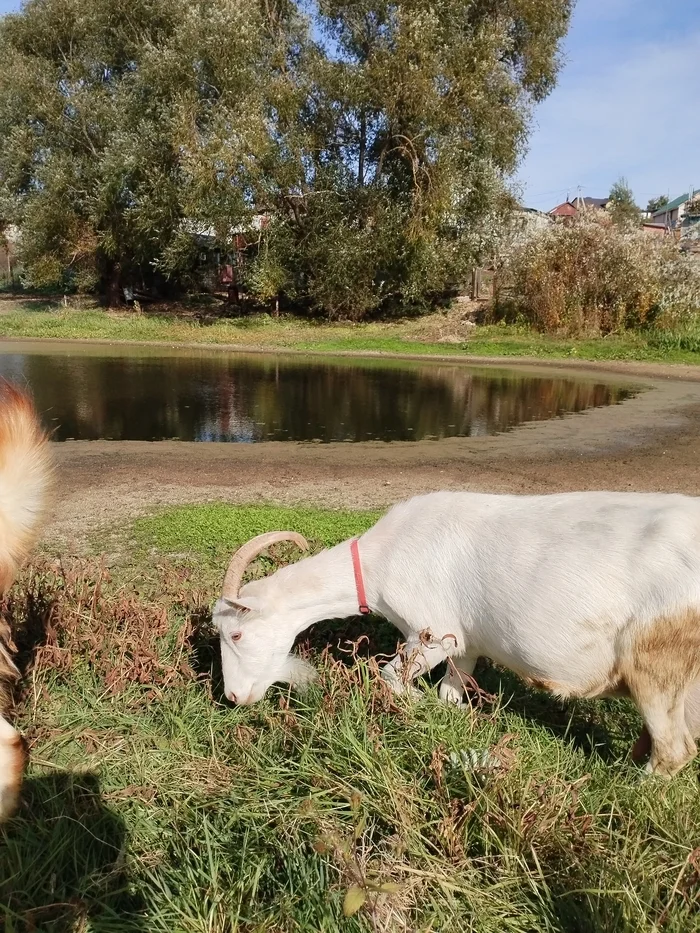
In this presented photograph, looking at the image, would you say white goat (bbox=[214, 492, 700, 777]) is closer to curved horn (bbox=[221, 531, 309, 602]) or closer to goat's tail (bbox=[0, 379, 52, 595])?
curved horn (bbox=[221, 531, 309, 602])

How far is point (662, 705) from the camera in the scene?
3551 millimetres

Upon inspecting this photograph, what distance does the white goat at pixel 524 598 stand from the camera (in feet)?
11.5

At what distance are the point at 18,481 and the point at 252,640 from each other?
162 cm

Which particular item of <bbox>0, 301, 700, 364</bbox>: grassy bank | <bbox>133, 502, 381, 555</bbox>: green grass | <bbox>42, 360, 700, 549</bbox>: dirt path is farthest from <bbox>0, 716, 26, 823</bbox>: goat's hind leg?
<bbox>0, 301, 700, 364</bbox>: grassy bank

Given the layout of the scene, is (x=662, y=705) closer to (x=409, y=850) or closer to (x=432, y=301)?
(x=409, y=850)

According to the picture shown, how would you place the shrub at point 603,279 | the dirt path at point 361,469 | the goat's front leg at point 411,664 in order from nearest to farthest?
the goat's front leg at point 411,664 → the dirt path at point 361,469 → the shrub at point 603,279

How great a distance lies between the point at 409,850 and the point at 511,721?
1.14 m

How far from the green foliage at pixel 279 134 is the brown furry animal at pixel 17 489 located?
25.8m

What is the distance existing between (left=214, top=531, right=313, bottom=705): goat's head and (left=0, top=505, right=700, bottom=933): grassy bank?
121 mm

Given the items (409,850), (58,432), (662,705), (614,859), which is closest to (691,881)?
(614,859)

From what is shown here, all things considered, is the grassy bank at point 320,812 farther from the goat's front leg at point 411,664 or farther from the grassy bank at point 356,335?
the grassy bank at point 356,335

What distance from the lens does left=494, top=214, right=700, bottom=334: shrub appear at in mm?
26406

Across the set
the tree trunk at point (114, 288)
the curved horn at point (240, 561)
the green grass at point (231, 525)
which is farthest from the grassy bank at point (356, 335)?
the curved horn at point (240, 561)

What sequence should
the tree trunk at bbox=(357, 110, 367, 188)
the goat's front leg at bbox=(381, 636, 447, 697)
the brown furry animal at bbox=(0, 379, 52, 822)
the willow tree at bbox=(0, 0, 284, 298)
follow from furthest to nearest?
the tree trunk at bbox=(357, 110, 367, 188)
the willow tree at bbox=(0, 0, 284, 298)
the goat's front leg at bbox=(381, 636, 447, 697)
the brown furry animal at bbox=(0, 379, 52, 822)
